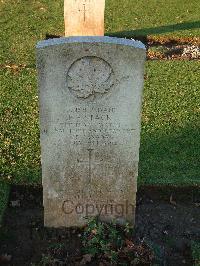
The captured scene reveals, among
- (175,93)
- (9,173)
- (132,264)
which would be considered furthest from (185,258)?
(175,93)

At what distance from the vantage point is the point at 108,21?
13016mm

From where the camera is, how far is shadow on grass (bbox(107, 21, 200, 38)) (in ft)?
39.5

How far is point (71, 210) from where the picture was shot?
5176 mm

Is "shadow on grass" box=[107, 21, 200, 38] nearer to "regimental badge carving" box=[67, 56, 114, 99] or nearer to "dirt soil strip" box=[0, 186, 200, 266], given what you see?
"dirt soil strip" box=[0, 186, 200, 266]

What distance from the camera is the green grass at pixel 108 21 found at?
1106 cm

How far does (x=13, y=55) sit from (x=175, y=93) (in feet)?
12.6

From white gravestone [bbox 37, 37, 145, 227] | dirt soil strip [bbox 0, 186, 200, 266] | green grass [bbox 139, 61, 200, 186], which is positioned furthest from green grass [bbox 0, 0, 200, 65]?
white gravestone [bbox 37, 37, 145, 227]

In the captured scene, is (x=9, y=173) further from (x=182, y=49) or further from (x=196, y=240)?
(x=182, y=49)

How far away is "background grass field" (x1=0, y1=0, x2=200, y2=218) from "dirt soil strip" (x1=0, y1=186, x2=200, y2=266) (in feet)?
0.56

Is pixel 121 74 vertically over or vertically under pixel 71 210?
over

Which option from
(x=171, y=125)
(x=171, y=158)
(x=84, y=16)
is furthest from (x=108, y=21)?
(x=171, y=158)

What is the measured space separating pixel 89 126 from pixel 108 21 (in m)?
8.91

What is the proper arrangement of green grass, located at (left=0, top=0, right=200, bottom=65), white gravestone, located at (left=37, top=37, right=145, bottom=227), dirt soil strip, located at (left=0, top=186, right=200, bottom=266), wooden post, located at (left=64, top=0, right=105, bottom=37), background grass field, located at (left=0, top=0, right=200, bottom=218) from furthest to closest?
green grass, located at (left=0, top=0, right=200, bottom=65), wooden post, located at (left=64, top=0, right=105, bottom=37), background grass field, located at (left=0, top=0, right=200, bottom=218), dirt soil strip, located at (left=0, top=186, right=200, bottom=266), white gravestone, located at (left=37, top=37, right=145, bottom=227)

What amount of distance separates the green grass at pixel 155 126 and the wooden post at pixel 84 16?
141 cm
